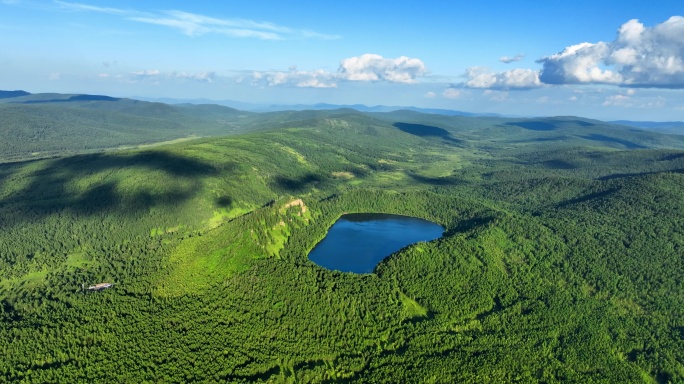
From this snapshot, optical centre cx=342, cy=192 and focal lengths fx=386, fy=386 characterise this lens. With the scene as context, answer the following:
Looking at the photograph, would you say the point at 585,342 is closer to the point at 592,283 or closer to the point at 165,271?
the point at 592,283

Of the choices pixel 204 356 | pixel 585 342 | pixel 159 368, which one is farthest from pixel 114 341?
pixel 585 342

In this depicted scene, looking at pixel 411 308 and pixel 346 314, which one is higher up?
pixel 346 314

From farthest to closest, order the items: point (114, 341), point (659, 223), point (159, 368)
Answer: point (659, 223), point (114, 341), point (159, 368)

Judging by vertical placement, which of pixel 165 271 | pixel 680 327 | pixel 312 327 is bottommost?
pixel 680 327

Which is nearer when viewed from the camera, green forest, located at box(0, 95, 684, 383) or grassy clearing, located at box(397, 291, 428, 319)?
green forest, located at box(0, 95, 684, 383)

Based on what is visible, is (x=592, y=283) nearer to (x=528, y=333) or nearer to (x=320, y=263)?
(x=528, y=333)

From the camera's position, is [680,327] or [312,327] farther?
[680,327]

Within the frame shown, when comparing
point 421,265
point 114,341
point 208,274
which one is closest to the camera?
point 114,341

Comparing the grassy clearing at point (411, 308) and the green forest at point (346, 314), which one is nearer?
the green forest at point (346, 314)

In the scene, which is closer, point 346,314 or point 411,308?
point 346,314

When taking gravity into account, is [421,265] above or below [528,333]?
above
